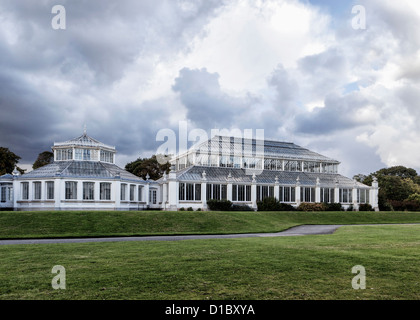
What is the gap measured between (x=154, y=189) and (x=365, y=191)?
109 feet

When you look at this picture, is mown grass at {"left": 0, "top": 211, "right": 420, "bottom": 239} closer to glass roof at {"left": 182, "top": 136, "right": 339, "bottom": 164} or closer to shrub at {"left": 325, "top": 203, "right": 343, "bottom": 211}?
shrub at {"left": 325, "top": 203, "right": 343, "bottom": 211}

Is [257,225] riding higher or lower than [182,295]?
lower

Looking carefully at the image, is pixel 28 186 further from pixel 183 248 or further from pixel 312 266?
pixel 312 266

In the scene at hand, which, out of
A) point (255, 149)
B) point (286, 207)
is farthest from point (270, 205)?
point (255, 149)

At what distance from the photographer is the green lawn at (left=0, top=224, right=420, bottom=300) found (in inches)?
324

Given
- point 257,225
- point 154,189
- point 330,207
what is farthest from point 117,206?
point 330,207

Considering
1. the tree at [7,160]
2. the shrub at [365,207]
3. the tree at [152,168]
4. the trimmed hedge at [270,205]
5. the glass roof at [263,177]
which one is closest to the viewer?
the trimmed hedge at [270,205]

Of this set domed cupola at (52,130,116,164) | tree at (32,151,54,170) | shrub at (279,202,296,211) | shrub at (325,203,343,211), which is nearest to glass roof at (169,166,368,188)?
shrub at (279,202,296,211)

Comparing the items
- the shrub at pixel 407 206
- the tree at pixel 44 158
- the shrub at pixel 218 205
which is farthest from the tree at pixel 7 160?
the shrub at pixel 407 206

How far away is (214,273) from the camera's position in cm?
1011

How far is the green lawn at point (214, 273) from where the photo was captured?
824cm

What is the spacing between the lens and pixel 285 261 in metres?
11.6

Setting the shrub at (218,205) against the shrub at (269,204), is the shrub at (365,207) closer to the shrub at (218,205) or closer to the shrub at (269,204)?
the shrub at (269,204)
